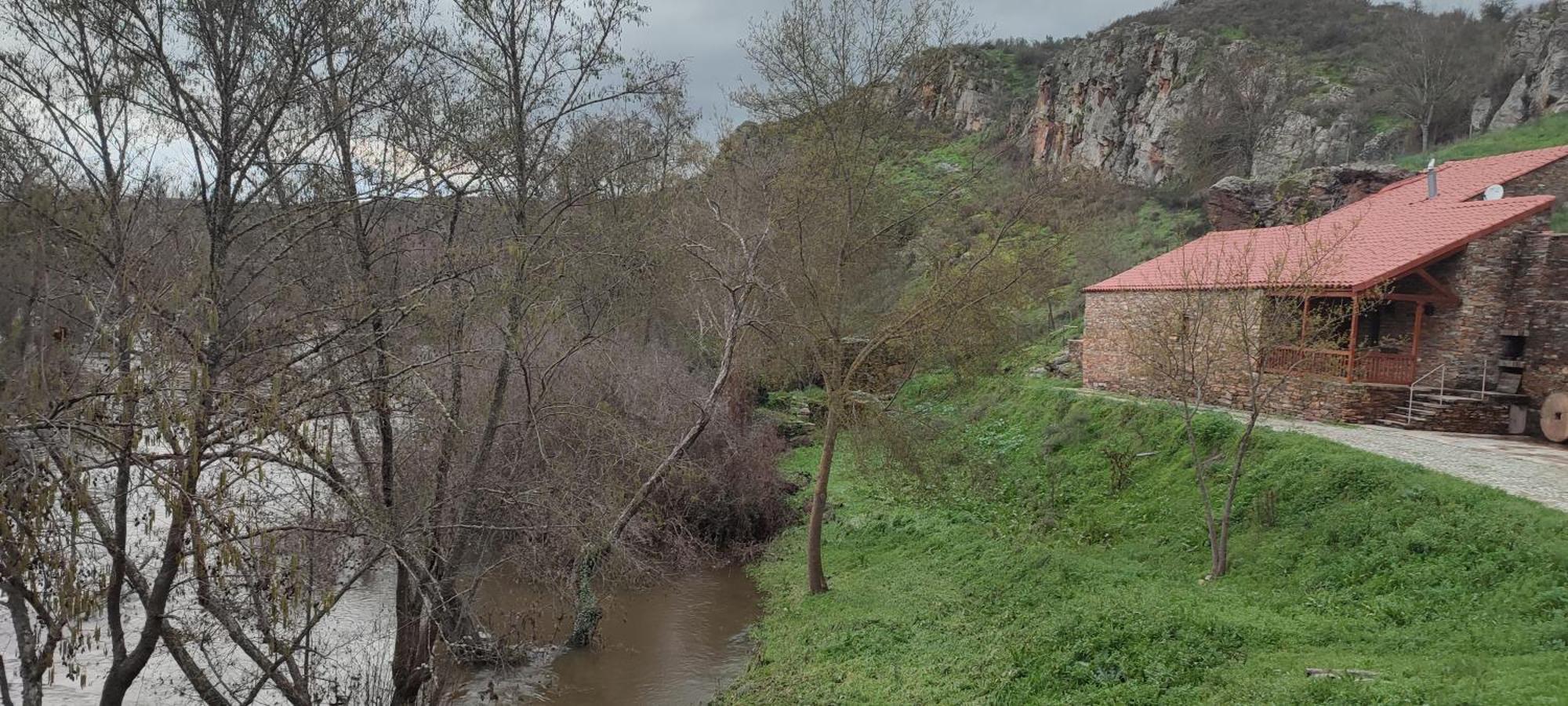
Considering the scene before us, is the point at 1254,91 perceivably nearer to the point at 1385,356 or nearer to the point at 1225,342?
the point at 1385,356

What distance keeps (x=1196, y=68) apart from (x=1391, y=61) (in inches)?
346

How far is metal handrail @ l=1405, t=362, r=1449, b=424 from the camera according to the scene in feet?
53.3

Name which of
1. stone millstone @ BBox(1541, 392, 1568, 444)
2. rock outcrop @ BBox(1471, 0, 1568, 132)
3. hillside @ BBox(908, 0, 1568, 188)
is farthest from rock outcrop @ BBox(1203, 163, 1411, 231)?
rock outcrop @ BBox(1471, 0, 1568, 132)

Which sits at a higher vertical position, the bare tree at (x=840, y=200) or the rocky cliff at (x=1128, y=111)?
the rocky cliff at (x=1128, y=111)

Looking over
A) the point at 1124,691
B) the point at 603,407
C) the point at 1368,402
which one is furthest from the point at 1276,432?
the point at 603,407

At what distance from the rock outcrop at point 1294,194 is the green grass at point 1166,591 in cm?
1381

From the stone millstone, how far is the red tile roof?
10.7 feet

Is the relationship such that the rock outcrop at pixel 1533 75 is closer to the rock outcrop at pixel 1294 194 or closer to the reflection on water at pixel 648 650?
the rock outcrop at pixel 1294 194

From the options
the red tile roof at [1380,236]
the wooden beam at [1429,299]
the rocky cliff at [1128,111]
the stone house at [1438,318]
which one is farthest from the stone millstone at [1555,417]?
the rocky cliff at [1128,111]

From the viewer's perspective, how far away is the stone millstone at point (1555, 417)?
49.3 feet

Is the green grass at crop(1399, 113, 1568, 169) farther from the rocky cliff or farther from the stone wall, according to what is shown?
the stone wall

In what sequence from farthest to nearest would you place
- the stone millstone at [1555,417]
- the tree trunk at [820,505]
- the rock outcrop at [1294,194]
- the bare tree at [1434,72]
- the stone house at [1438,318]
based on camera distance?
the bare tree at [1434,72], the rock outcrop at [1294,194], the stone house at [1438,318], the stone millstone at [1555,417], the tree trunk at [820,505]

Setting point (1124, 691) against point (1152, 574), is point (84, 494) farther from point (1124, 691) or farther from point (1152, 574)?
point (1152, 574)

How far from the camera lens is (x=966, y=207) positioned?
18.4 meters
